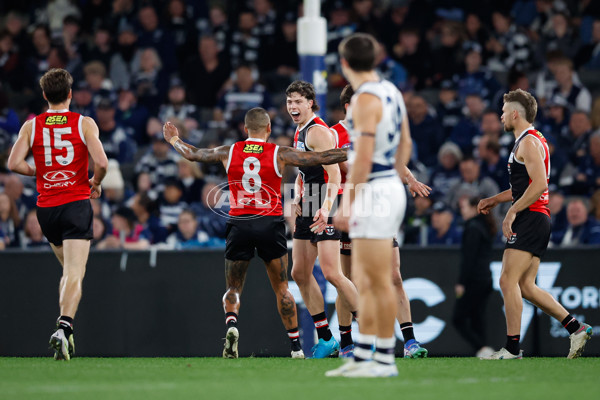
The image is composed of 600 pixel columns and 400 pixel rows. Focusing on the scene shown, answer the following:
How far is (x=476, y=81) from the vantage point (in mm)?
16609

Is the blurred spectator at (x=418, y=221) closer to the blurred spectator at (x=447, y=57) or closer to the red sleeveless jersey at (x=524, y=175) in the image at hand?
the blurred spectator at (x=447, y=57)

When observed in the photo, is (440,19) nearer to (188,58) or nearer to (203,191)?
(188,58)

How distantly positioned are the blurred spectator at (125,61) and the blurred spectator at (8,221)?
4637 mm

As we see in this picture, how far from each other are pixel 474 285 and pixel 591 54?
691cm

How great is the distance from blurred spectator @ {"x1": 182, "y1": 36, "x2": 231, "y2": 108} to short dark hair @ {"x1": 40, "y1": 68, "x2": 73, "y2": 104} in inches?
328

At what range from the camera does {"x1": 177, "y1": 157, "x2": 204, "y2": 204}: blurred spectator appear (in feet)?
49.1

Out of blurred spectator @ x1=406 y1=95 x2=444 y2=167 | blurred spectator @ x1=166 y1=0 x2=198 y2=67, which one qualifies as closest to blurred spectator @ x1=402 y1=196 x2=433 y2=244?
blurred spectator @ x1=406 y1=95 x2=444 y2=167

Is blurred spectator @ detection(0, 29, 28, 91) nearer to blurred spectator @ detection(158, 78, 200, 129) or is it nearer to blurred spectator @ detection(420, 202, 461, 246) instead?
blurred spectator @ detection(158, 78, 200, 129)

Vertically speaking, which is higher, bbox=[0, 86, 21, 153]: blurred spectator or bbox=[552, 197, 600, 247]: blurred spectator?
bbox=[0, 86, 21, 153]: blurred spectator

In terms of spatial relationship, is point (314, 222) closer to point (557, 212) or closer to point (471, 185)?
point (471, 185)

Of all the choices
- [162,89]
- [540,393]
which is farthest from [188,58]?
[540,393]

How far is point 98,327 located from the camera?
11930mm

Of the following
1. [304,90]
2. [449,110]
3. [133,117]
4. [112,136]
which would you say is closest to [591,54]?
[449,110]

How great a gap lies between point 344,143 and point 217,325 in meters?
3.01
